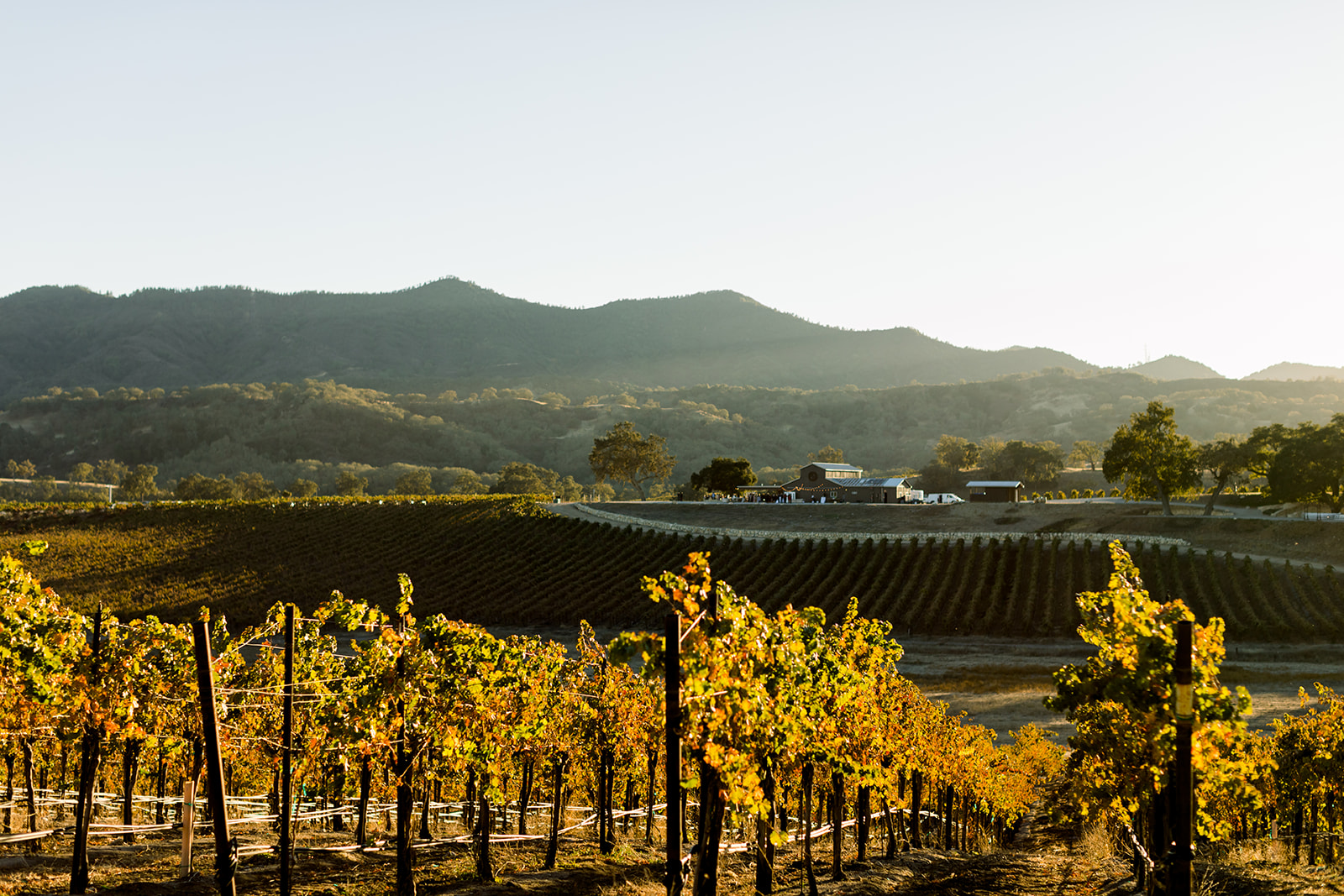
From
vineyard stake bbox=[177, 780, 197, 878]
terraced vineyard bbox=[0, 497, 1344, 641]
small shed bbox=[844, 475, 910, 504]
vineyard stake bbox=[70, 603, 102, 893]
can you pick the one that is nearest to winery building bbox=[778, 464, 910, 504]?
small shed bbox=[844, 475, 910, 504]

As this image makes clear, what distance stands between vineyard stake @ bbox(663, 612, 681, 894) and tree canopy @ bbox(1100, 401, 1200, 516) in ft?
230

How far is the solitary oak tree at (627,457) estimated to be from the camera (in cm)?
10712

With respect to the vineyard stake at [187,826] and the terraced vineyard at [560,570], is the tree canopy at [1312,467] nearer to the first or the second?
the terraced vineyard at [560,570]

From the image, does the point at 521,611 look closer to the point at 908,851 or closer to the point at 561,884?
the point at 908,851

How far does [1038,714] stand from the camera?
36.2 meters

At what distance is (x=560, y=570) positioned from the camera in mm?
69500

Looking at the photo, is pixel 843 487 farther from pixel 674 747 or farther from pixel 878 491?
pixel 674 747

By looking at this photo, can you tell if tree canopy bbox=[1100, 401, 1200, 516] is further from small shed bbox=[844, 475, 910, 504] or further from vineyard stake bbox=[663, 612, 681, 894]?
vineyard stake bbox=[663, 612, 681, 894]

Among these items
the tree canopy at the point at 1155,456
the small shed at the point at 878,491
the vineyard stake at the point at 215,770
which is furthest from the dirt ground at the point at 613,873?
the small shed at the point at 878,491

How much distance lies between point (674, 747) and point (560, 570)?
6117 cm

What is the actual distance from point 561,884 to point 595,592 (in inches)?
1958

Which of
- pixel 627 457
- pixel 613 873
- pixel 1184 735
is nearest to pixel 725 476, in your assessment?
pixel 627 457

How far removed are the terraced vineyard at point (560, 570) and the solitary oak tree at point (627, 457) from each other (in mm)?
16035

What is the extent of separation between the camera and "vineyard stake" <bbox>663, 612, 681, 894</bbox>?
30.2 feet
